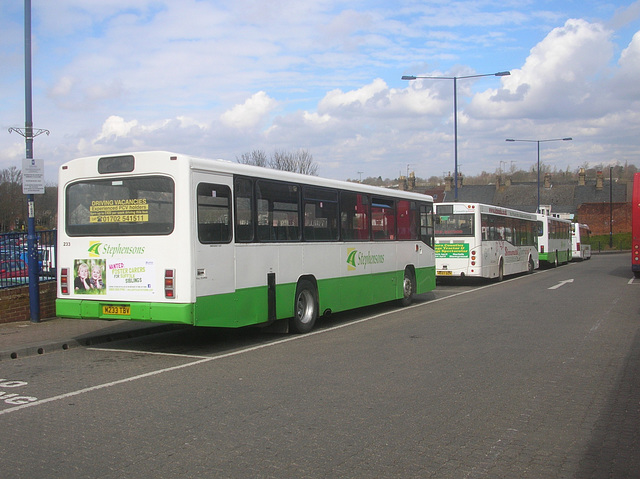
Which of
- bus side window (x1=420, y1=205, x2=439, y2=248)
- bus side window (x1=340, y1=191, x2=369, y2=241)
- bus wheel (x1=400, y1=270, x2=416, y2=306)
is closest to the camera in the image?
bus side window (x1=340, y1=191, x2=369, y2=241)

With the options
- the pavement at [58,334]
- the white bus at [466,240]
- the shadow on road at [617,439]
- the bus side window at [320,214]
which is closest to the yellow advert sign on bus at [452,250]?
the white bus at [466,240]

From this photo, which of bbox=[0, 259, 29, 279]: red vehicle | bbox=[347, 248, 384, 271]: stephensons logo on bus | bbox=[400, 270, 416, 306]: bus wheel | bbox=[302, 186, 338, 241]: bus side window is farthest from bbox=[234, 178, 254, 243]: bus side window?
bbox=[400, 270, 416, 306]: bus wheel

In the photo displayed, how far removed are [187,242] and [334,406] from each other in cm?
369

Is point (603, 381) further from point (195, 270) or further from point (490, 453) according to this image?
point (195, 270)

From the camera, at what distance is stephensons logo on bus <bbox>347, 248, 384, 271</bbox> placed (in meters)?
13.4

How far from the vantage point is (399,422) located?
593 cm

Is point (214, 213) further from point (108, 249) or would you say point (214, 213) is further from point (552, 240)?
point (552, 240)

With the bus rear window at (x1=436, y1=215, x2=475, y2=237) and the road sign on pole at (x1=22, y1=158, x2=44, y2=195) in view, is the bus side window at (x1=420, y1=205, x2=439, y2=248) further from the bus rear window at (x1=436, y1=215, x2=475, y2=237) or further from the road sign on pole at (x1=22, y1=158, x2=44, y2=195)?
the road sign on pole at (x1=22, y1=158, x2=44, y2=195)

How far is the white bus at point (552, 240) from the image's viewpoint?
3452 cm

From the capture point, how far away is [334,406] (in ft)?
21.3

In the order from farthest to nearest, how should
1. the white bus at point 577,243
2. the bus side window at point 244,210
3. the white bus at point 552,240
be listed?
1. the white bus at point 577,243
2. the white bus at point 552,240
3. the bus side window at point 244,210

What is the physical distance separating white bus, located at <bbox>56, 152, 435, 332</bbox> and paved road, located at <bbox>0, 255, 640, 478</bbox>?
Answer: 30.1 inches

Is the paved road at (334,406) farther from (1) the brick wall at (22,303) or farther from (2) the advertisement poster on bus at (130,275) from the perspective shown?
(1) the brick wall at (22,303)

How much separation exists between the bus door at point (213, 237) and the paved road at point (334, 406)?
113 centimetres
